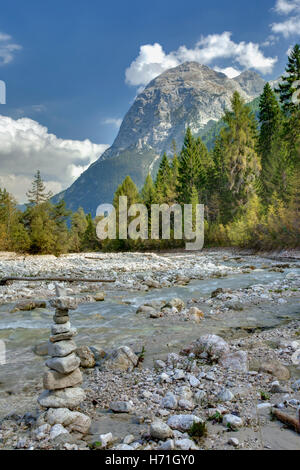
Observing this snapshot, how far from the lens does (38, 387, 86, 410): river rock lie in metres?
2.76

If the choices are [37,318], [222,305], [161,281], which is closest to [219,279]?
[161,281]

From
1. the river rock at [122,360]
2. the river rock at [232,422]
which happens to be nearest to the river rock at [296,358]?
the river rock at [232,422]

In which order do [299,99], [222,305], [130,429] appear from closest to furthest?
[130,429], [299,99], [222,305]

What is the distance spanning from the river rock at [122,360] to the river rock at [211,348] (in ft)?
2.87

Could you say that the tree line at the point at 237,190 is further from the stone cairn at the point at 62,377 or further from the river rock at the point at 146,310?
the stone cairn at the point at 62,377

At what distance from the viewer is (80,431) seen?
2.43 m

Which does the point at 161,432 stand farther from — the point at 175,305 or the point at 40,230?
the point at 40,230

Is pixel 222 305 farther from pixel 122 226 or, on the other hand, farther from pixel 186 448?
pixel 122 226

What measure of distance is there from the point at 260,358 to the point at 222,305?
3646 mm

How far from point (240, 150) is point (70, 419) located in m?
36.0

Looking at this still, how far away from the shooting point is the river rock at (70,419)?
2453mm

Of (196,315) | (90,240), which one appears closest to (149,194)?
(90,240)

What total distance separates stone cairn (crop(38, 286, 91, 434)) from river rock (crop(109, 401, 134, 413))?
32cm

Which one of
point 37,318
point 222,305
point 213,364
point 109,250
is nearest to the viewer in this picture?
point 213,364
